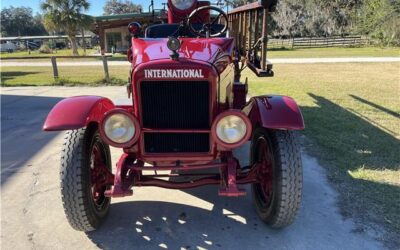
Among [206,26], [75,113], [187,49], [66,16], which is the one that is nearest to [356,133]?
[206,26]

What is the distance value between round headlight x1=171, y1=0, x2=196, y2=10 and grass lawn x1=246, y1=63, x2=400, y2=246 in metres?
2.73

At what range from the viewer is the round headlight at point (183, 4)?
17.3 feet

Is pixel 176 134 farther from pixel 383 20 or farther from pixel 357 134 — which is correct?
pixel 383 20

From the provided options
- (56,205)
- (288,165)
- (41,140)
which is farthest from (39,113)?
(288,165)

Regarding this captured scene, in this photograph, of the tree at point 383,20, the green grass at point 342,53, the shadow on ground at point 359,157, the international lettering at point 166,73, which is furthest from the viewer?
the tree at point 383,20

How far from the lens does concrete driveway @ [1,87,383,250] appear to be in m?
3.06

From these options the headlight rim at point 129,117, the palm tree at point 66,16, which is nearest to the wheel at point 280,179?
the headlight rim at point 129,117

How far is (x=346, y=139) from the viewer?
18.0 ft

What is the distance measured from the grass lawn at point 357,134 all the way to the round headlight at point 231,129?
4.64 feet

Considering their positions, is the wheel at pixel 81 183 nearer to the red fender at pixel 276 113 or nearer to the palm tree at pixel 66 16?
the red fender at pixel 276 113

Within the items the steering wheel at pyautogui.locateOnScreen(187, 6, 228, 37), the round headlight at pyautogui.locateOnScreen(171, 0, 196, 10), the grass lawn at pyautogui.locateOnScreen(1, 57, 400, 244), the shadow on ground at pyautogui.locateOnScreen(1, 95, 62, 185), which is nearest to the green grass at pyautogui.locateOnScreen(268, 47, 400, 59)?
the grass lawn at pyautogui.locateOnScreen(1, 57, 400, 244)

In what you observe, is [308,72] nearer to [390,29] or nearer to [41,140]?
[41,140]

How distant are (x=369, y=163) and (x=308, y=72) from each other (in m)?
9.91

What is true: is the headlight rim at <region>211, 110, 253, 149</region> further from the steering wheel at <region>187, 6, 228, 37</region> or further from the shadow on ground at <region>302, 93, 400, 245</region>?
the shadow on ground at <region>302, 93, 400, 245</region>
